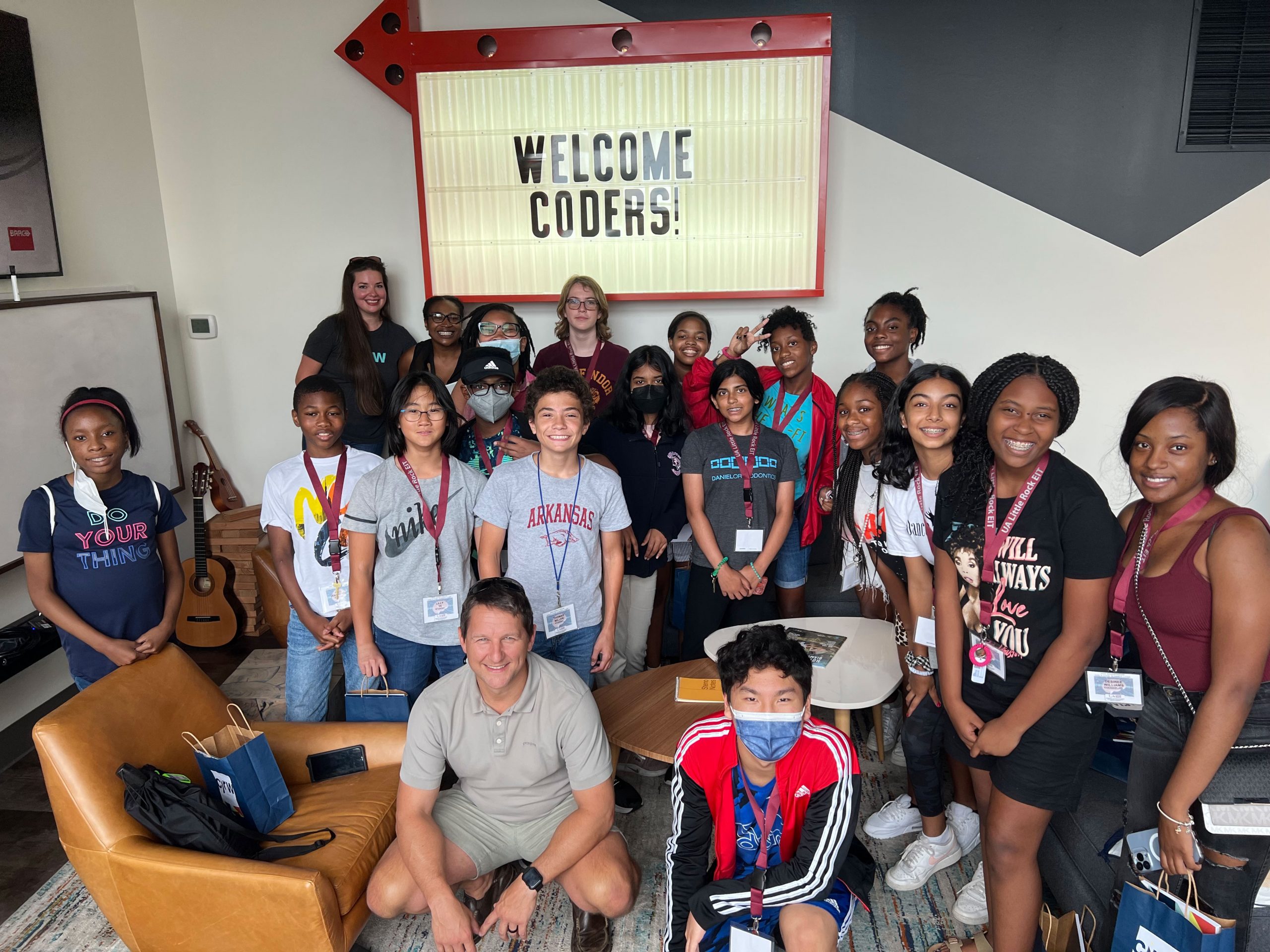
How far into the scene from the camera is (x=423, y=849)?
2.26 metres

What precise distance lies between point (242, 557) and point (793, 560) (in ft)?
10.6

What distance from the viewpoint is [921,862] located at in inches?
105

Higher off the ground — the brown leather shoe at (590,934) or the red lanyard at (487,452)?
the red lanyard at (487,452)

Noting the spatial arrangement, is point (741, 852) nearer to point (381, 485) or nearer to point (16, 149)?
point (381, 485)

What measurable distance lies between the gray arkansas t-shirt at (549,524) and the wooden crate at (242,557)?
257cm

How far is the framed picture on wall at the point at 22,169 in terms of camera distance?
3.75 m

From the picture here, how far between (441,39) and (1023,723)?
444cm

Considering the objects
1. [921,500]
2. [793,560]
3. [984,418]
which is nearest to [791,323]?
[793,560]

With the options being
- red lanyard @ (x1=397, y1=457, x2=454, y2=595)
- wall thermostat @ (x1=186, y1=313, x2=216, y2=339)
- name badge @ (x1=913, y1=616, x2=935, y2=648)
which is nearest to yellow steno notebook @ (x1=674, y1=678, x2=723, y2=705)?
name badge @ (x1=913, y1=616, x2=935, y2=648)

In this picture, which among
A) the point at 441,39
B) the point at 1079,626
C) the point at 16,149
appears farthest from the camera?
the point at 441,39

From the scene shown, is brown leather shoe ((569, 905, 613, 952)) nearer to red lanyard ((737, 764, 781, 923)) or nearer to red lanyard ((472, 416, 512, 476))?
red lanyard ((737, 764, 781, 923))

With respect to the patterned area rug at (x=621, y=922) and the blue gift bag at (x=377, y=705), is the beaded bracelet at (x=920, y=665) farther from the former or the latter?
the blue gift bag at (x=377, y=705)

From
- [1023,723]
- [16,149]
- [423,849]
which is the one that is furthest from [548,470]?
[16,149]

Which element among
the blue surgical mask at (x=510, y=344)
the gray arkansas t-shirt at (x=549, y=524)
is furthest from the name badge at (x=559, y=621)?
the blue surgical mask at (x=510, y=344)
